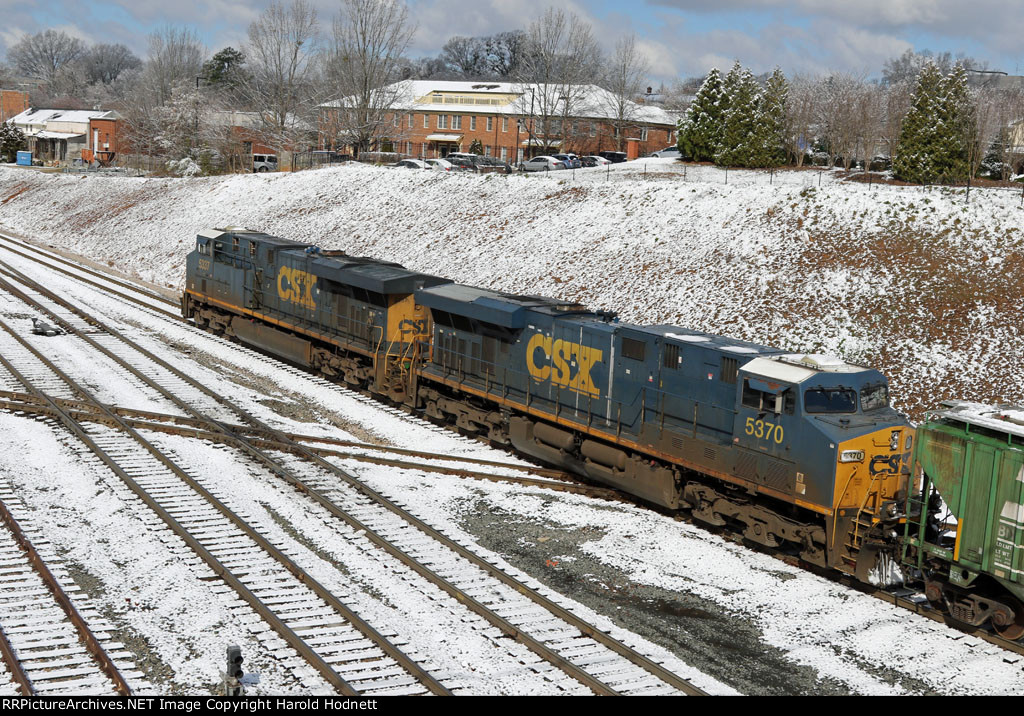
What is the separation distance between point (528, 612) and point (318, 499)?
6.01m

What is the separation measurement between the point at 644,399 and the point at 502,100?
7230 centimetres

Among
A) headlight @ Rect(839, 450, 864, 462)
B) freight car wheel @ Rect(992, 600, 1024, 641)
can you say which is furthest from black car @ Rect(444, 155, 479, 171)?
freight car wheel @ Rect(992, 600, 1024, 641)

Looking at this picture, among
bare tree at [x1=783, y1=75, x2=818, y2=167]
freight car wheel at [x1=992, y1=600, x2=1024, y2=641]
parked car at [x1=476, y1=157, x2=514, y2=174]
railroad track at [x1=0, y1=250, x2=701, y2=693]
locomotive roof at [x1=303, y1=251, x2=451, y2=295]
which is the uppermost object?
bare tree at [x1=783, y1=75, x2=818, y2=167]

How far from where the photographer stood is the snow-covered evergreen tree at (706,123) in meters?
52.0

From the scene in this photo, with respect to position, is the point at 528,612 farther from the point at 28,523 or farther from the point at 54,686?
the point at 28,523

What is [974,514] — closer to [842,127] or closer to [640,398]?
[640,398]

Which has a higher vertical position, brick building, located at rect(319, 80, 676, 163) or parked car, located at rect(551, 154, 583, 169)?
brick building, located at rect(319, 80, 676, 163)

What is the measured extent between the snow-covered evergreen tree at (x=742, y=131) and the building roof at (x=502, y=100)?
97.7 feet

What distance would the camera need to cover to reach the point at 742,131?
47906 millimetres

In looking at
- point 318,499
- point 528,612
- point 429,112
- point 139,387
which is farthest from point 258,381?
point 429,112

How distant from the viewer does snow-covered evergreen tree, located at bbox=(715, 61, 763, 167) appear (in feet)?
155

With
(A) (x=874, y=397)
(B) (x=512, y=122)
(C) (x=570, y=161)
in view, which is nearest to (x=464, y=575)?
(A) (x=874, y=397)

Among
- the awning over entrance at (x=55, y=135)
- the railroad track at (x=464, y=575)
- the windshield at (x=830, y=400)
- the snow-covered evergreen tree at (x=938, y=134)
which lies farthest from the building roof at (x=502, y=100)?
the windshield at (x=830, y=400)

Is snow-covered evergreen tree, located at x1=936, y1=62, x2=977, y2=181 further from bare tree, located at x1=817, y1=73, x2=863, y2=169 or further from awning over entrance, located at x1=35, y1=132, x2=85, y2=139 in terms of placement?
awning over entrance, located at x1=35, y1=132, x2=85, y2=139
